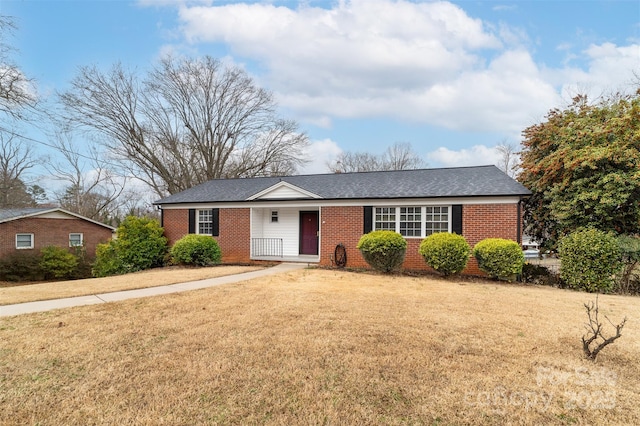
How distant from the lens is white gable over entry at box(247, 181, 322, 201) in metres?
15.0

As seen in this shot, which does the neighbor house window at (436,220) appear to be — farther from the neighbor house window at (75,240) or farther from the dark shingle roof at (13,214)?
the neighbor house window at (75,240)

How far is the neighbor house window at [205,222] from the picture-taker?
54.5 feet

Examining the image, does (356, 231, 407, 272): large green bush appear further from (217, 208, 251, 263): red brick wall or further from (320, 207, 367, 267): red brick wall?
(217, 208, 251, 263): red brick wall

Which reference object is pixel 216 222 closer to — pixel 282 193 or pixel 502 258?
pixel 282 193

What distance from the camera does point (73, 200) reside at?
35.4 meters

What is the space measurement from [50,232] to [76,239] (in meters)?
1.76

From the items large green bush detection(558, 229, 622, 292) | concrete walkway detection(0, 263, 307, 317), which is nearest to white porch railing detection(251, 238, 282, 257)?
concrete walkway detection(0, 263, 307, 317)

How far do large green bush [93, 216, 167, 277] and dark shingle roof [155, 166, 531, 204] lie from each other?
6.04 ft

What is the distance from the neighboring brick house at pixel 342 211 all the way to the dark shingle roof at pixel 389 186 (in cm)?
3

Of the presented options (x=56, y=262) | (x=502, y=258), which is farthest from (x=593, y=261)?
(x=56, y=262)

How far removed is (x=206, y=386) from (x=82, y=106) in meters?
28.4

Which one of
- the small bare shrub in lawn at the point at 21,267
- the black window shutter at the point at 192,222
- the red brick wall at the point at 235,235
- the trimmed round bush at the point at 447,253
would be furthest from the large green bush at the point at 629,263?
the small bare shrub in lawn at the point at 21,267

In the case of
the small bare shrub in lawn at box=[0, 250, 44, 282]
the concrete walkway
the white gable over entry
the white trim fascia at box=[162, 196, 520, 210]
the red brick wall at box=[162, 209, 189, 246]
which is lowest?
the small bare shrub in lawn at box=[0, 250, 44, 282]

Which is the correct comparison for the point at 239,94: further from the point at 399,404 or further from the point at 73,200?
the point at 399,404
